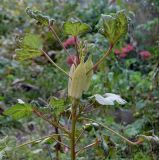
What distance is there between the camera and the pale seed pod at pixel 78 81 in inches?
53.7

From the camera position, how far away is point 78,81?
1.37 metres

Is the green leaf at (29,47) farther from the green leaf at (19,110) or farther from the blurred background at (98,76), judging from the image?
the green leaf at (19,110)

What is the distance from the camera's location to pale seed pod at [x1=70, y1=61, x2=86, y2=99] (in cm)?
137

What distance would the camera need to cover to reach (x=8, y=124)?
11.3 ft

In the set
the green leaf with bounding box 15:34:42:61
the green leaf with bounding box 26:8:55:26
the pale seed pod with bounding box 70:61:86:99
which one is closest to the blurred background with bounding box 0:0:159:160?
the green leaf with bounding box 15:34:42:61

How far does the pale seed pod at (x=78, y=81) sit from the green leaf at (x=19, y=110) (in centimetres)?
17

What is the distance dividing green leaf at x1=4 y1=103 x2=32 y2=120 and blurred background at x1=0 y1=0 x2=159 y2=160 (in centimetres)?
17

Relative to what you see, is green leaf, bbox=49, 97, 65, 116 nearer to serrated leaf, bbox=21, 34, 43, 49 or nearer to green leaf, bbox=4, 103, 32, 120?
green leaf, bbox=4, 103, 32, 120

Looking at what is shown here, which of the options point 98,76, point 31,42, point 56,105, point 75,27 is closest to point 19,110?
point 56,105

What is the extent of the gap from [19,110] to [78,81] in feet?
0.81

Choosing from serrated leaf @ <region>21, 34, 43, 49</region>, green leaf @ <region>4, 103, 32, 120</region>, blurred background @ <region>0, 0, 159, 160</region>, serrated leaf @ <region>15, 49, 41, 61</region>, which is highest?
serrated leaf @ <region>21, 34, 43, 49</region>

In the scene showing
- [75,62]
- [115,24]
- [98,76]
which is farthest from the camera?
[98,76]

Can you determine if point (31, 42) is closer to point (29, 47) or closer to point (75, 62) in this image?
point (29, 47)

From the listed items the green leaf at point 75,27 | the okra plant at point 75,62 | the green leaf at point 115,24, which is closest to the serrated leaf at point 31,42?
the okra plant at point 75,62
